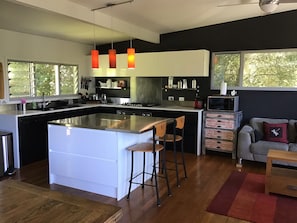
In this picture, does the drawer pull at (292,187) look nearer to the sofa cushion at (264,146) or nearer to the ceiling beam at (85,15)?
the sofa cushion at (264,146)

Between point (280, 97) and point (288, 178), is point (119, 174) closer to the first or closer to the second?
point (288, 178)

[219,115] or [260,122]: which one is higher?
[219,115]

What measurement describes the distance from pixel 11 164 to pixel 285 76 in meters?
5.11

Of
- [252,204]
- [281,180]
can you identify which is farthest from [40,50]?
[281,180]

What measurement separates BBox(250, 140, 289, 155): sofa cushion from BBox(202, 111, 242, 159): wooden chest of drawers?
0.51 metres

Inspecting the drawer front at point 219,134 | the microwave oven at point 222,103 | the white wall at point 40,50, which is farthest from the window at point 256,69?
the white wall at point 40,50

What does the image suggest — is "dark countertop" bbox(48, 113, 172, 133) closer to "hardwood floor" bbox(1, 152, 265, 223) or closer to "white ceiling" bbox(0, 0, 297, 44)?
"hardwood floor" bbox(1, 152, 265, 223)

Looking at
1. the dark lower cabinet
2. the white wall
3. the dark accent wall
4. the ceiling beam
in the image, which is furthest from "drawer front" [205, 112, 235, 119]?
the white wall

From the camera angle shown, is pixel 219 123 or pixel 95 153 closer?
pixel 95 153

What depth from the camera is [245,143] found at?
15.1ft

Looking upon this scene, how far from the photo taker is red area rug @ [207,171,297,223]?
115 inches

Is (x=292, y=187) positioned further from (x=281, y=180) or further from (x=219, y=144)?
(x=219, y=144)

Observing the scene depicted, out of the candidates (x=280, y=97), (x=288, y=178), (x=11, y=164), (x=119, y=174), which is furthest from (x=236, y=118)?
(x=11, y=164)

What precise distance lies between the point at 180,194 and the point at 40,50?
4.09 m
